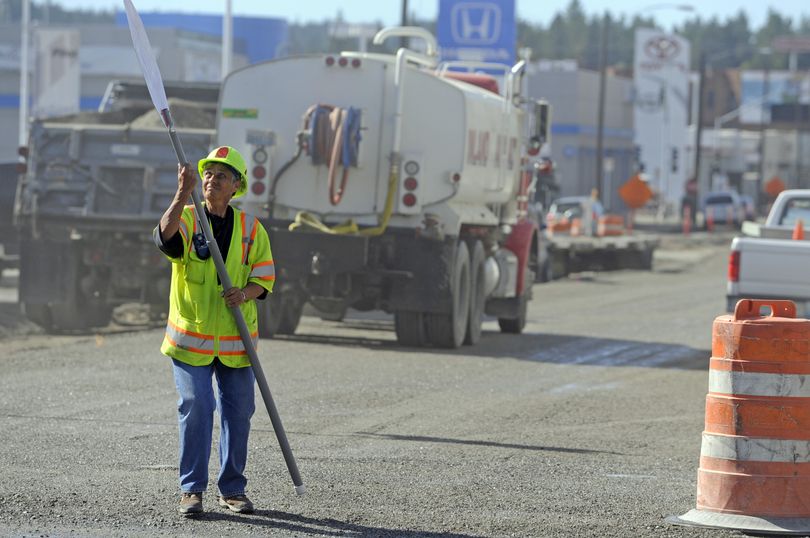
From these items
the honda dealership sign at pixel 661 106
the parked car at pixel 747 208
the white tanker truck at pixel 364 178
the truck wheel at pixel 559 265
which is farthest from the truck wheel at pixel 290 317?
the honda dealership sign at pixel 661 106

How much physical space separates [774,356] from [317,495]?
2.44 metres

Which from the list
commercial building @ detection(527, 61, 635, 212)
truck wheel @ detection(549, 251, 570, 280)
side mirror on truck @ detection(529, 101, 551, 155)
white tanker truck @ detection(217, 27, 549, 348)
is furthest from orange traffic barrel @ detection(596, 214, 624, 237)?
commercial building @ detection(527, 61, 635, 212)

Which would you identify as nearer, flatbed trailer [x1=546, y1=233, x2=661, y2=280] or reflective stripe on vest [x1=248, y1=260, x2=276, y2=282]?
reflective stripe on vest [x1=248, y1=260, x2=276, y2=282]

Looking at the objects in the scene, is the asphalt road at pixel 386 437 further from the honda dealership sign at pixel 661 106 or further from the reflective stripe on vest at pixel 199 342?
the honda dealership sign at pixel 661 106

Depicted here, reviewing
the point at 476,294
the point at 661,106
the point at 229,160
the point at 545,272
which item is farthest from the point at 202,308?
the point at 661,106

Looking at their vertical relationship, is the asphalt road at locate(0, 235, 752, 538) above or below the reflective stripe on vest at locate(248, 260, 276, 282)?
below

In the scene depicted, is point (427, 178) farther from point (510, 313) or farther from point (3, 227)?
point (3, 227)

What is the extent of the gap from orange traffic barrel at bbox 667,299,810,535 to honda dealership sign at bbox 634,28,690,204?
8647 cm

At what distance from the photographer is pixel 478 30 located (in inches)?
1481

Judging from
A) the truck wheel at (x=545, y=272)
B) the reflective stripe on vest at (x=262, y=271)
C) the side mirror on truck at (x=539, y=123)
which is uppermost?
the side mirror on truck at (x=539, y=123)

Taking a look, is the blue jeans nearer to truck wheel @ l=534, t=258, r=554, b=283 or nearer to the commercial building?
truck wheel @ l=534, t=258, r=554, b=283

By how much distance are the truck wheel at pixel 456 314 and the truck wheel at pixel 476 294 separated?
26cm

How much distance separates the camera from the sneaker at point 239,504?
8023 millimetres

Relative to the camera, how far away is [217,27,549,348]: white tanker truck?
17219 millimetres
